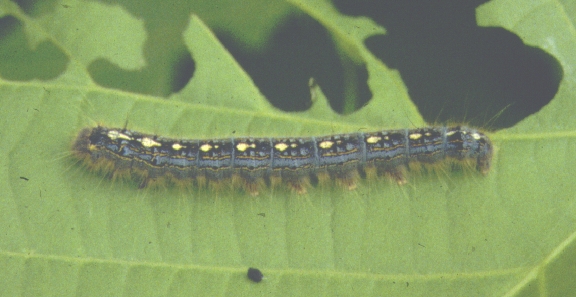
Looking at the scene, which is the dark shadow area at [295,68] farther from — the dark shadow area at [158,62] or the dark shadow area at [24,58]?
the dark shadow area at [24,58]

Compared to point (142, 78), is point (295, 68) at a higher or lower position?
higher

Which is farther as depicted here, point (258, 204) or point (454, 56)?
point (258, 204)

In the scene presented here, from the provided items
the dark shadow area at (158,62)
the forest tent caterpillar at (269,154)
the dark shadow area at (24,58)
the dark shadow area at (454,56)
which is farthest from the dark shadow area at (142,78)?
the dark shadow area at (454,56)

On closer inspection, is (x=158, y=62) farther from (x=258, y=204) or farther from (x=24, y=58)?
(x=258, y=204)

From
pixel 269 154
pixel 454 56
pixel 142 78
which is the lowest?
pixel 269 154

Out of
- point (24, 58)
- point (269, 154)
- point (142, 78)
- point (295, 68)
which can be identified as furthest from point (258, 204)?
point (24, 58)
